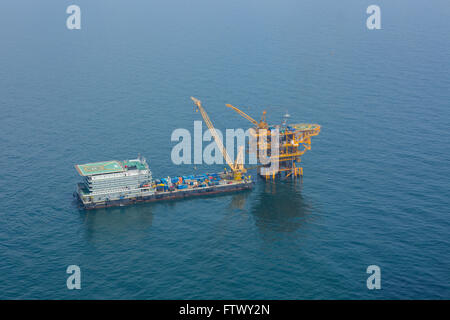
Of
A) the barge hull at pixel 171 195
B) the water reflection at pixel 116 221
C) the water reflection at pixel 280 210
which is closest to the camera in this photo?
the water reflection at pixel 116 221

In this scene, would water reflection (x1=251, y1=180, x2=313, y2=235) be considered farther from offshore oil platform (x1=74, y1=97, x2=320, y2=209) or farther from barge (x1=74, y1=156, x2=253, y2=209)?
offshore oil platform (x1=74, y1=97, x2=320, y2=209)

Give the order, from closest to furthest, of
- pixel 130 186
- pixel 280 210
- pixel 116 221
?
pixel 116 221
pixel 280 210
pixel 130 186

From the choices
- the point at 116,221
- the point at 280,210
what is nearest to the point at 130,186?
the point at 116,221

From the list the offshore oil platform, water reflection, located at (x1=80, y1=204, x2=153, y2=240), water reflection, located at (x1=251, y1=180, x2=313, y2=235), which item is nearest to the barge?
the offshore oil platform

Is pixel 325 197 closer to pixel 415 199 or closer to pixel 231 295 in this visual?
pixel 415 199

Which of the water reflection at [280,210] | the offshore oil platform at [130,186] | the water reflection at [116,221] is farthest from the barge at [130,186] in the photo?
the water reflection at [280,210]

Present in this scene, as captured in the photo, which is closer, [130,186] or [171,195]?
[130,186]

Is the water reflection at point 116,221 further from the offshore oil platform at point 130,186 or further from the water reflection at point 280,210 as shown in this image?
the water reflection at point 280,210

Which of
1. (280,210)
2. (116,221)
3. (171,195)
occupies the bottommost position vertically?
(116,221)

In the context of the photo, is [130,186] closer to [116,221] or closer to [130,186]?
[130,186]
